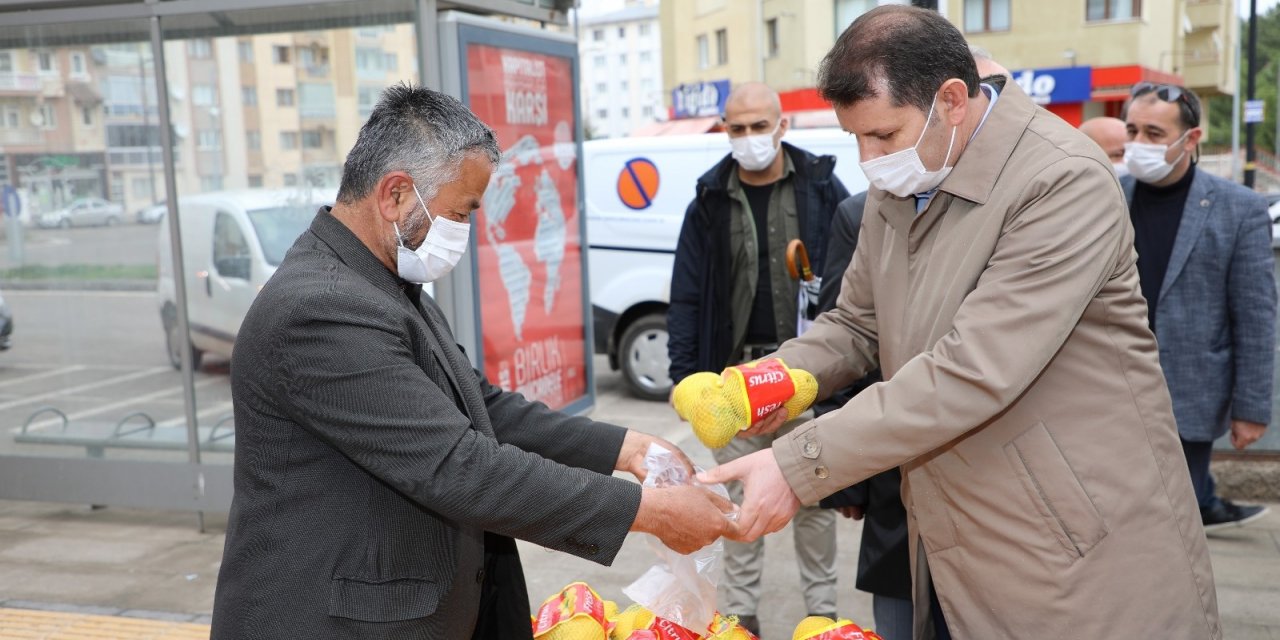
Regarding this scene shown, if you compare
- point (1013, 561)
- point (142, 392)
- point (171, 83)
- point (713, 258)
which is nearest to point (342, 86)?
point (171, 83)

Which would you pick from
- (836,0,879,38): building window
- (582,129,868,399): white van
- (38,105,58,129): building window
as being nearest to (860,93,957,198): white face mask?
(38,105,58,129): building window

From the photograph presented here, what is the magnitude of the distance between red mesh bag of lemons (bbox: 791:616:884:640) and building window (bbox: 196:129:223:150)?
4764 millimetres

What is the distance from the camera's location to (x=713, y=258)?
4336mm

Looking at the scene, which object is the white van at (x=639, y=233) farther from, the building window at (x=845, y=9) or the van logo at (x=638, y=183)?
the building window at (x=845, y=9)

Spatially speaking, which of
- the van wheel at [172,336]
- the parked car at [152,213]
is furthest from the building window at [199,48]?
the van wheel at [172,336]

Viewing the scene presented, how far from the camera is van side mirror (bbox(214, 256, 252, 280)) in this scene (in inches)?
237

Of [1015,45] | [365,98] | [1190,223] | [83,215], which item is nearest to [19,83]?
[83,215]

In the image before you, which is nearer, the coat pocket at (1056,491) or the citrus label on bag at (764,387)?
the coat pocket at (1056,491)

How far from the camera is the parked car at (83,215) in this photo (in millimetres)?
6074

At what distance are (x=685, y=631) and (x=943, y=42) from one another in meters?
1.52

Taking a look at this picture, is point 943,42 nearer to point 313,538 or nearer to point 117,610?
point 313,538

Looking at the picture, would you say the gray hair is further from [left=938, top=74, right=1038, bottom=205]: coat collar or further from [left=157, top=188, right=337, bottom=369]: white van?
[left=157, top=188, right=337, bottom=369]: white van

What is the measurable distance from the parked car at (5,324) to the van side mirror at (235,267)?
4.41 feet

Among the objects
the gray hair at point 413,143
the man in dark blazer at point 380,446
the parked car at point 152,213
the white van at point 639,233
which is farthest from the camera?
the white van at point 639,233
